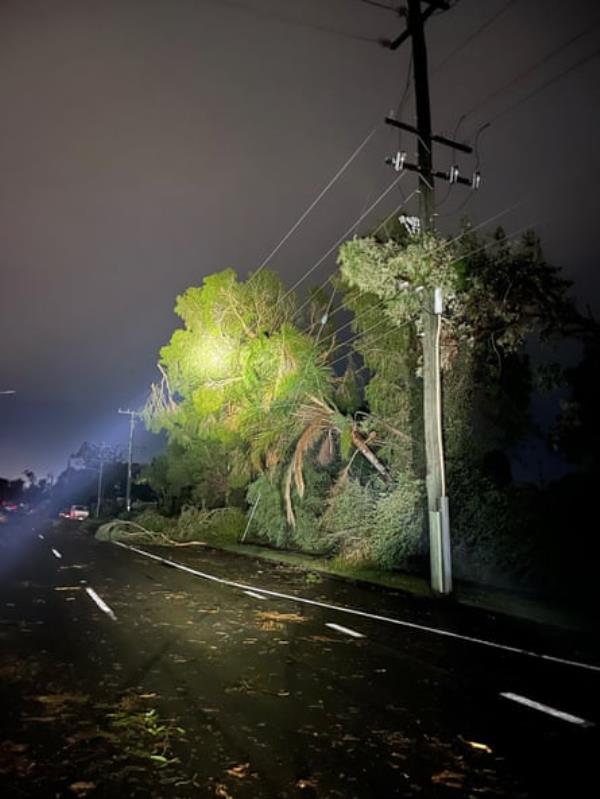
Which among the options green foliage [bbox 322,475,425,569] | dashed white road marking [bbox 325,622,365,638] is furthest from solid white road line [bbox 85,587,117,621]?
green foliage [bbox 322,475,425,569]

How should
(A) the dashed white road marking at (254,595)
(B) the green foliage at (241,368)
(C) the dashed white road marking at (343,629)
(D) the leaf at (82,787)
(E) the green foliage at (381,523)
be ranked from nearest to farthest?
(D) the leaf at (82,787) < (C) the dashed white road marking at (343,629) < (A) the dashed white road marking at (254,595) < (E) the green foliage at (381,523) < (B) the green foliage at (241,368)

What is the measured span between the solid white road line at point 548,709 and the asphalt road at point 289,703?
0.03m

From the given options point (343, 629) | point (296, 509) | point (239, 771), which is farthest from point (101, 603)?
point (296, 509)

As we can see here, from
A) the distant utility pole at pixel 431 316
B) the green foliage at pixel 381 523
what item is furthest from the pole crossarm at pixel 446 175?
the green foliage at pixel 381 523

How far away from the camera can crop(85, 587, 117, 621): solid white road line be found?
10.7 meters

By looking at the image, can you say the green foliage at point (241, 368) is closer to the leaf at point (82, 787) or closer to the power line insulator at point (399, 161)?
the power line insulator at point (399, 161)

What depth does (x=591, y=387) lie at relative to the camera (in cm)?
1512

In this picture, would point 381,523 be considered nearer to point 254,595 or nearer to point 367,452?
point 367,452

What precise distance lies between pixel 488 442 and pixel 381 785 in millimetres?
20415

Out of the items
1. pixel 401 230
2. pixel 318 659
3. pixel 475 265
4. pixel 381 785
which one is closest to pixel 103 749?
pixel 381 785

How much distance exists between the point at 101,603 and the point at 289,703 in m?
7.36

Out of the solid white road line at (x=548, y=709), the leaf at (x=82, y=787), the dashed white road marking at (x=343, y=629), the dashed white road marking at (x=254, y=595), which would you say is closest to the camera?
the leaf at (x=82, y=787)

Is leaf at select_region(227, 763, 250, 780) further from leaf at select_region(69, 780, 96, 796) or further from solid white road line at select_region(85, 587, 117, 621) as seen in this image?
solid white road line at select_region(85, 587, 117, 621)

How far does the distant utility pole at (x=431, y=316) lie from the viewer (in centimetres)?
1335
